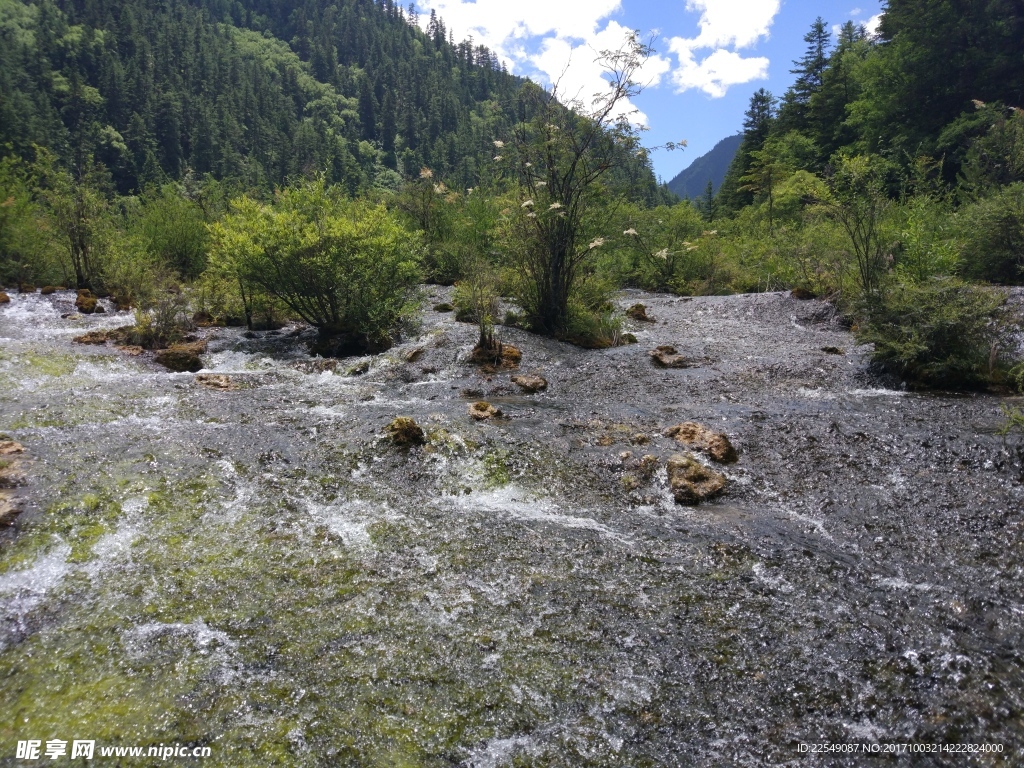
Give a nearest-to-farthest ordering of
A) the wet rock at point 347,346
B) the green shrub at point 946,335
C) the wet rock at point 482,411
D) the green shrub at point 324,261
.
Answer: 1. the green shrub at point 946,335
2. the wet rock at point 482,411
3. the green shrub at point 324,261
4. the wet rock at point 347,346

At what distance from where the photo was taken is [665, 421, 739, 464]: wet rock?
8258 mm

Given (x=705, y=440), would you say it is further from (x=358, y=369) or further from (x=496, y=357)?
(x=358, y=369)

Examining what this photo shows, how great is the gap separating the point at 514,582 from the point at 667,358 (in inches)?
377

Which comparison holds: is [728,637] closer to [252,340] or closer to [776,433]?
[776,433]

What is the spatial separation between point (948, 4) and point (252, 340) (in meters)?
43.8

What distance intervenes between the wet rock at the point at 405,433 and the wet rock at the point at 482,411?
149 cm

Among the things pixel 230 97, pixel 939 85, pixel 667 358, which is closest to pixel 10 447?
pixel 667 358

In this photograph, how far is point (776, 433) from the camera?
903cm

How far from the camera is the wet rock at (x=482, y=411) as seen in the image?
1023 cm

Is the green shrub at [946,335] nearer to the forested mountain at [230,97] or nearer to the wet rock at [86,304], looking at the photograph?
the wet rock at [86,304]

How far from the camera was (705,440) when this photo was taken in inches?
337

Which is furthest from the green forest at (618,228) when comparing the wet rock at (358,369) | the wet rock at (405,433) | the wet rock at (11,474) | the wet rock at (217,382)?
the wet rock at (11,474)

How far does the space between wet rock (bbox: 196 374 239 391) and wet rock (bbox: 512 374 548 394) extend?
6.18 metres

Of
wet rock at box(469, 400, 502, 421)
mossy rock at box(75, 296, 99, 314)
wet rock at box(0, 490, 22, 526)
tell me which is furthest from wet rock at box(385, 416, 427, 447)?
mossy rock at box(75, 296, 99, 314)
